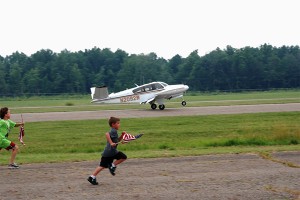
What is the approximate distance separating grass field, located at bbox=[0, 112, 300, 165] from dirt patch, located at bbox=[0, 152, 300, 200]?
2291 mm

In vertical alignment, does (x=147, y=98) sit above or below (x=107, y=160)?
above

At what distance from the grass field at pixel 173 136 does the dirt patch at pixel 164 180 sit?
229 centimetres

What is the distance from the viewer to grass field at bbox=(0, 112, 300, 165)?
17.6m

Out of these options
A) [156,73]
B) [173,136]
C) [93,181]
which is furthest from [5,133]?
[156,73]

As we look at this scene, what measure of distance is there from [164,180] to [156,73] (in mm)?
141823

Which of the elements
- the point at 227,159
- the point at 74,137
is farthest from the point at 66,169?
the point at 74,137

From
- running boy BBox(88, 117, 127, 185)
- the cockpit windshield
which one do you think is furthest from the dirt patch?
the cockpit windshield

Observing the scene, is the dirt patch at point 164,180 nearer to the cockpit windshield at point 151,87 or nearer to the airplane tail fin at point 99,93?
the cockpit windshield at point 151,87

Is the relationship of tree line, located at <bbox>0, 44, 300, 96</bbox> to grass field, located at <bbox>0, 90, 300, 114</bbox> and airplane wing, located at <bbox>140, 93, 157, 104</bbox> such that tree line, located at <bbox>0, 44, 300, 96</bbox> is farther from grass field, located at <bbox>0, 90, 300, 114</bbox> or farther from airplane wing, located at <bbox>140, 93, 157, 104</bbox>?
airplane wing, located at <bbox>140, 93, 157, 104</bbox>

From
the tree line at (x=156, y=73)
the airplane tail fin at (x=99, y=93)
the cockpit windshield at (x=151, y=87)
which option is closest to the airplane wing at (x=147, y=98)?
the cockpit windshield at (x=151, y=87)

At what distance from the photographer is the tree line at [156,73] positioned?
135m

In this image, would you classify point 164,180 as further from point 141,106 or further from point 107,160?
point 141,106

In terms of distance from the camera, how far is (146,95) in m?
44.2

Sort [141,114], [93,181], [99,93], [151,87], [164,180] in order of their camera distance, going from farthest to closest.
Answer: [99,93] < [151,87] < [141,114] < [164,180] < [93,181]
